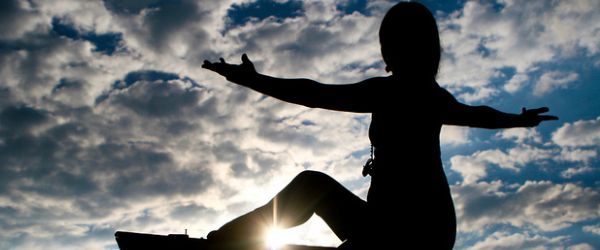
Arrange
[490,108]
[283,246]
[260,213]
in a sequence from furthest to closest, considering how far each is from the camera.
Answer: [490,108] < [283,246] < [260,213]

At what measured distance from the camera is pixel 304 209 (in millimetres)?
3955

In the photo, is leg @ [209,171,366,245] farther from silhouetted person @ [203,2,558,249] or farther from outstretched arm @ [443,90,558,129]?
outstretched arm @ [443,90,558,129]

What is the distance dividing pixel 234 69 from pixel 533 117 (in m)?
3.01

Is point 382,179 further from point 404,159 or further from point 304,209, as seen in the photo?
point 304,209

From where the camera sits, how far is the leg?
3.87 meters

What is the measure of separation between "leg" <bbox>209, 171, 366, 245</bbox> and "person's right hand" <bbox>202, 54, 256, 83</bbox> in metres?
0.85

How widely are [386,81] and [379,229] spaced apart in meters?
1.12

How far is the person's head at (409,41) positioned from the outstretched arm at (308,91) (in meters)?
0.44

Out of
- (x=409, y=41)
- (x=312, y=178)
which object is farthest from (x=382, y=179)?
(x=409, y=41)

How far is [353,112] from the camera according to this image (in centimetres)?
400

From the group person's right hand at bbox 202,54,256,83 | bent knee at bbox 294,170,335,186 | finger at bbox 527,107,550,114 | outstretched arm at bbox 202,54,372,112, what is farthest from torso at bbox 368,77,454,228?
finger at bbox 527,107,550,114

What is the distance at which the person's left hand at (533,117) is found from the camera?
202 inches

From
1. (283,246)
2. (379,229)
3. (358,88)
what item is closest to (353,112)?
(358,88)

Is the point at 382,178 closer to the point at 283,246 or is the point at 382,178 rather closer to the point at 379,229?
the point at 379,229
